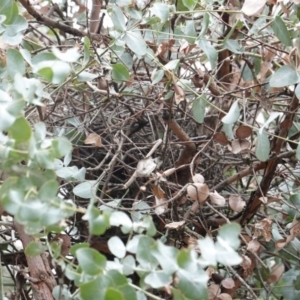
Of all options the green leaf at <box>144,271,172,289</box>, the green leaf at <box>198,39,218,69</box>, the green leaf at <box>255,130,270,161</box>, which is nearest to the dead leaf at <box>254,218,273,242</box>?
the green leaf at <box>255,130,270,161</box>

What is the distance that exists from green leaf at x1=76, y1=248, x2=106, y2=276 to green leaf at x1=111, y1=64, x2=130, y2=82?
30 centimetres

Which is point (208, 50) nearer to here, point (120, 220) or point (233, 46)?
point (233, 46)

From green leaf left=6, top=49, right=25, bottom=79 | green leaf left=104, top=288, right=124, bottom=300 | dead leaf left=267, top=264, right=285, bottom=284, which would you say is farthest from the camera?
dead leaf left=267, top=264, right=285, bottom=284

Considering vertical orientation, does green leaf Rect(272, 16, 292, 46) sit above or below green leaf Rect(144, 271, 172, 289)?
above

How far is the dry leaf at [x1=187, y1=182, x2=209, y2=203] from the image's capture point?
0.68m

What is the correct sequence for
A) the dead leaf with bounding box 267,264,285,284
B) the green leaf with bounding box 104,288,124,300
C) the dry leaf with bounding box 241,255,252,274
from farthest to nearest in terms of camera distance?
the dead leaf with bounding box 267,264,285,284
the dry leaf with bounding box 241,255,252,274
the green leaf with bounding box 104,288,124,300

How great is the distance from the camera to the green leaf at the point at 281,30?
0.66 metres

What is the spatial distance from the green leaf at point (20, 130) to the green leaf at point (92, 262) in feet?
0.33

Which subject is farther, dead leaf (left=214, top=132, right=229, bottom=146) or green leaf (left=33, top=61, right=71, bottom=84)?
dead leaf (left=214, top=132, right=229, bottom=146)

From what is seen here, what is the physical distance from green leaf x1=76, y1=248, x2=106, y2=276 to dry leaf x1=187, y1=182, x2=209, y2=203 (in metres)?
0.28

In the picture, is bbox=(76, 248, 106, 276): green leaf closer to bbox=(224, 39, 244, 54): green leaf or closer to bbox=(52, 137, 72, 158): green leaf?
bbox=(52, 137, 72, 158): green leaf

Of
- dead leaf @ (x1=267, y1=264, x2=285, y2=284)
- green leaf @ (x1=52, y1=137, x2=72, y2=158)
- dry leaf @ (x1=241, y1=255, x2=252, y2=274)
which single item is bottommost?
dead leaf @ (x1=267, y1=264, x2=285, y2=284)

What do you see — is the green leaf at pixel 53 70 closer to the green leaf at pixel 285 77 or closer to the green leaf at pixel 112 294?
the green leaf at pixel 112 294

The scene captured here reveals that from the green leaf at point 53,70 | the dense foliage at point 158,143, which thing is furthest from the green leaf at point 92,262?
the green leaf at point 53,70
